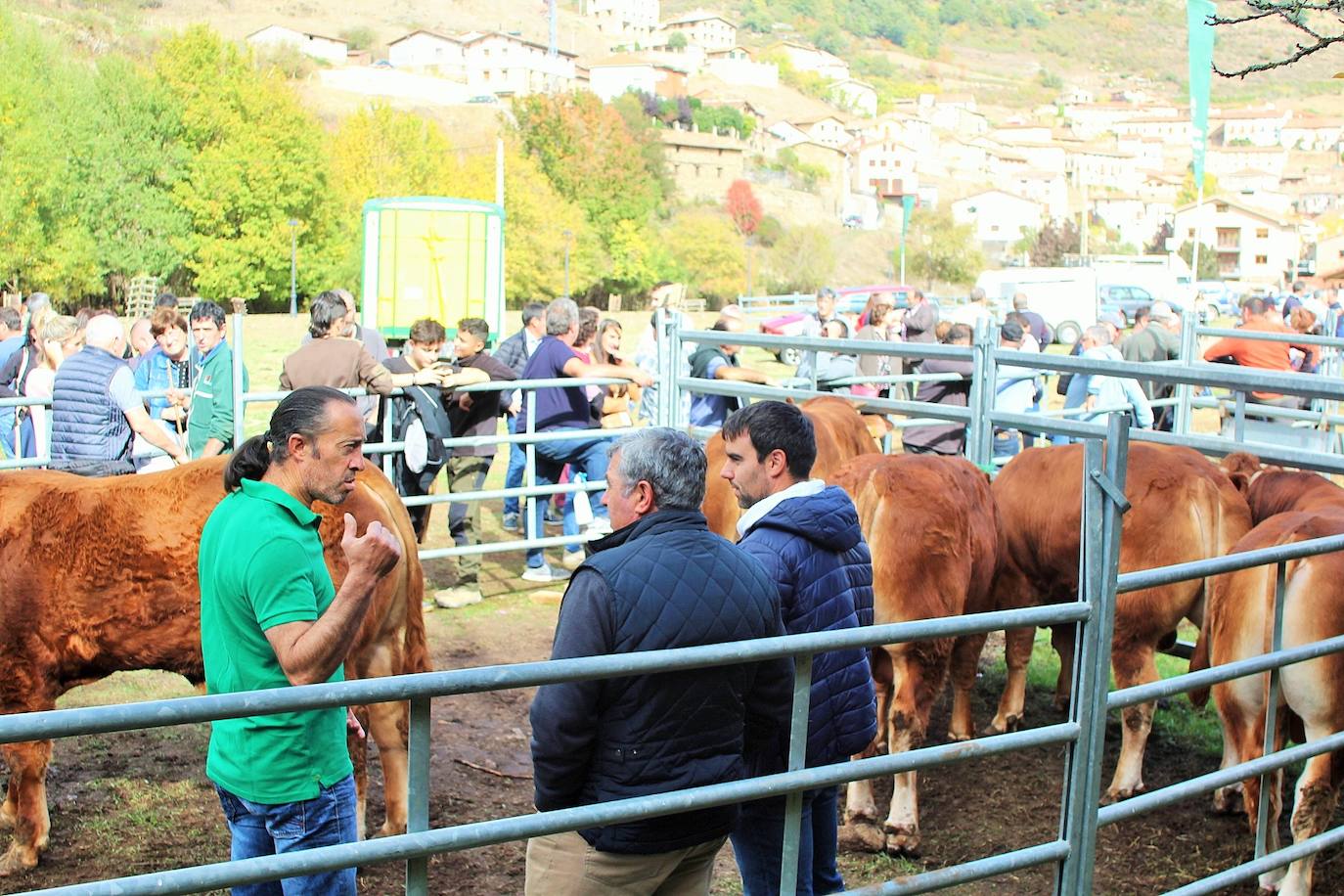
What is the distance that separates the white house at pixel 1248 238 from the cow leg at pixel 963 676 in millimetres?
128870

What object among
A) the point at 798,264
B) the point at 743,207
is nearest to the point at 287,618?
the point at 798,264

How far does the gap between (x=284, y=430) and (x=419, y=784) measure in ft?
3.86

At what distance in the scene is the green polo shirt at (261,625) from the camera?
310 cm

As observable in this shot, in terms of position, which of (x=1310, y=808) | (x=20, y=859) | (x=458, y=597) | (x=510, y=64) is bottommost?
(x=20, y=859)

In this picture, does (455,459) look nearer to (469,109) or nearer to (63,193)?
(63,193)

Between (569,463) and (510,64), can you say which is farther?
(510,64)

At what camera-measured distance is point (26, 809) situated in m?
5.20

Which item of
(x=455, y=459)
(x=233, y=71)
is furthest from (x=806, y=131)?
(x=455, y=459)

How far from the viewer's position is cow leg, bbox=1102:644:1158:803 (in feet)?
19.9

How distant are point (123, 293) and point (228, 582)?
63871 millimetres

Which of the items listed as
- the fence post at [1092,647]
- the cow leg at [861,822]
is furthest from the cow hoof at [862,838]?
the fence post at [1092,647]

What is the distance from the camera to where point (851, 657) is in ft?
12.5

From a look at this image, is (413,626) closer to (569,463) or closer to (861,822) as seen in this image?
(861,822)

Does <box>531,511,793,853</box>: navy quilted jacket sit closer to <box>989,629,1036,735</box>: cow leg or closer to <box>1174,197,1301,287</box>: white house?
<box>989,629,1036,735</box>: cow leg
